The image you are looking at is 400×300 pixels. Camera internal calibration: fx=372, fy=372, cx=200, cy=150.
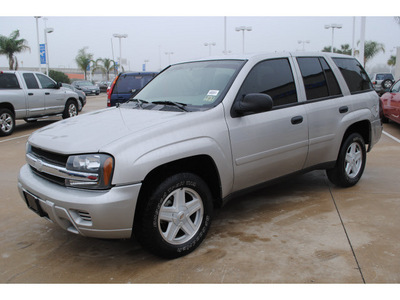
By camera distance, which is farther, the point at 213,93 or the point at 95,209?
the point at 213,93

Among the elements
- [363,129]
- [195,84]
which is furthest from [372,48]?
[195,84]

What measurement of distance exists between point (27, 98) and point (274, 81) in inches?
355

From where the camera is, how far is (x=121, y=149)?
2.75 metres

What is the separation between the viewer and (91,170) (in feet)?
9.03

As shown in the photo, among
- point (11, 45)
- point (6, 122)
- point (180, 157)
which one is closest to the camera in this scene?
point (180, 157)

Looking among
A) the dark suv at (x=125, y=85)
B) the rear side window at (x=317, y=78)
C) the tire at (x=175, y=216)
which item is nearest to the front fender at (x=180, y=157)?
the tire at (x=175, y=216)

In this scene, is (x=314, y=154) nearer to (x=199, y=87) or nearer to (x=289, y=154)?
(x=289, y=154)

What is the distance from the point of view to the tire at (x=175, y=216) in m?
2.91

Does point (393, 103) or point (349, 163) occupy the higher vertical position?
point (393, 103)

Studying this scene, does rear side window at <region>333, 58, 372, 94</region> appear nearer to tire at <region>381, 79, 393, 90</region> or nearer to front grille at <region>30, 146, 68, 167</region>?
front grille at <region>30, 146, 68, 167</region>

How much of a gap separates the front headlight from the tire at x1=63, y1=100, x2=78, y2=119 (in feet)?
35.1

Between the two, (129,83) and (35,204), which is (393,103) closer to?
(129,83)

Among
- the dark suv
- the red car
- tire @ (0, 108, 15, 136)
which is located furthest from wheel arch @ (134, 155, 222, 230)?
tire @ (0, 108, 15, 136)

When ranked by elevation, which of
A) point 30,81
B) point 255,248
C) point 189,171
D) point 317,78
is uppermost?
point 317,78
